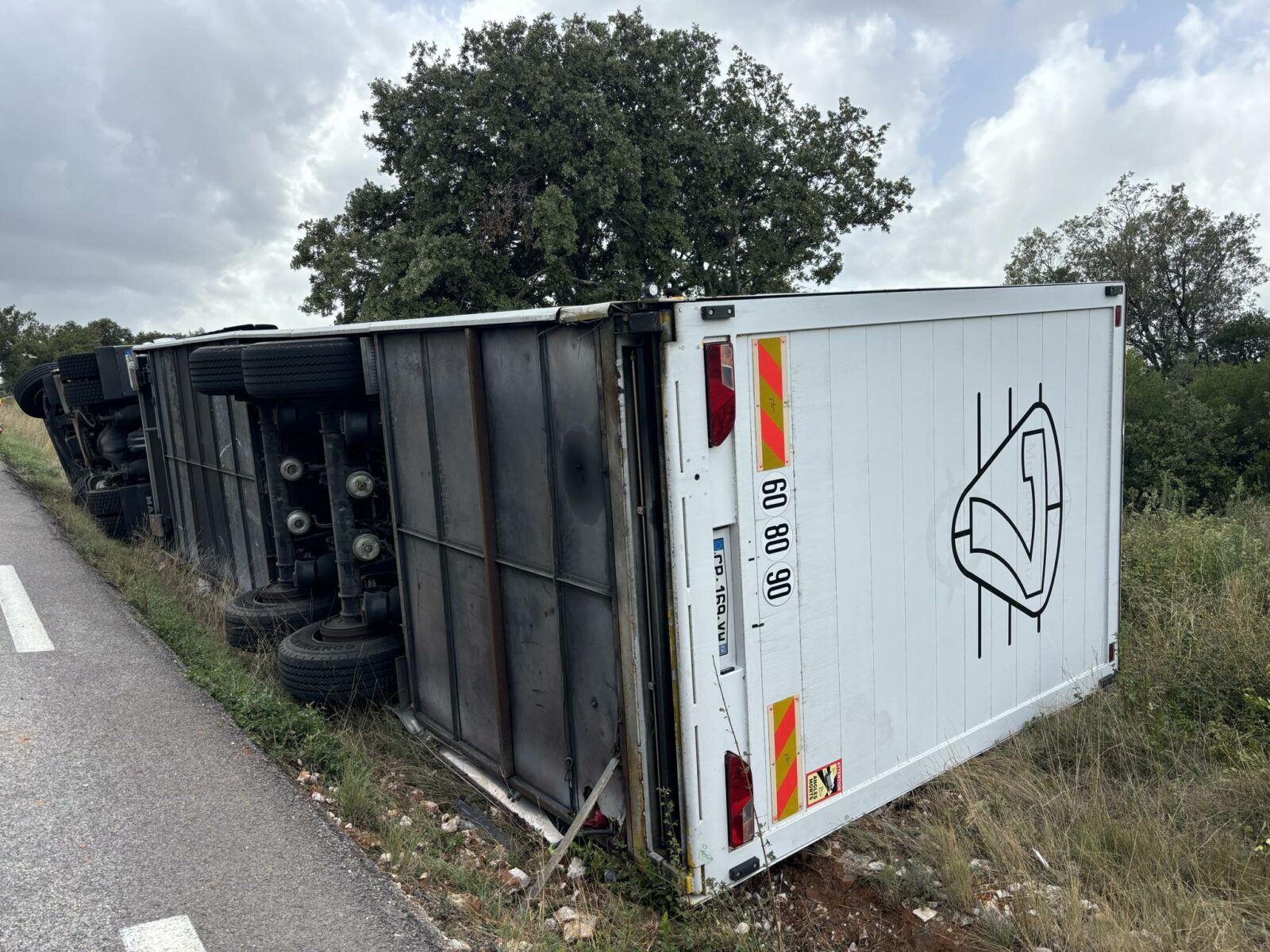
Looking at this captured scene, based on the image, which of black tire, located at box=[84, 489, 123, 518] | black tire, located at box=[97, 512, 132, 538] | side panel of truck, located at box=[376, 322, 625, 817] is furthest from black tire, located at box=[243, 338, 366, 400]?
black tire, located at box=[97, 512, 132, 538]

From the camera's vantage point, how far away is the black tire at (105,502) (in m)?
12.1

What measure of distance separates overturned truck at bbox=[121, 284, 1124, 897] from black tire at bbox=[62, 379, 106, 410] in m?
7.05

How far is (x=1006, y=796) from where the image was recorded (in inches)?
190

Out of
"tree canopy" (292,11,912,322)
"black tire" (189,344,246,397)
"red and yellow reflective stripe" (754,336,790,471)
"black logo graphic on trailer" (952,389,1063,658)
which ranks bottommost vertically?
"black logo graphic on trailer" (952,389,1063,658)

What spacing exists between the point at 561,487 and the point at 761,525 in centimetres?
91

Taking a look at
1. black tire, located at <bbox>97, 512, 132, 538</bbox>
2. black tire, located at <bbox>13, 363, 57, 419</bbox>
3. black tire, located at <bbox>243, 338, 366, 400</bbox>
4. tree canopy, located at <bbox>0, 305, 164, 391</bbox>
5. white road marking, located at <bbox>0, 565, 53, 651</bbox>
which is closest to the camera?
black tire, located at <bbox>243, 338, 366, 400</bbox>

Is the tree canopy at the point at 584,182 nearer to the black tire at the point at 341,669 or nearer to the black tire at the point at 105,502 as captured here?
the black tire at the point at 105,502

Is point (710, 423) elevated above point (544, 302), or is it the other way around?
point (544, 302)

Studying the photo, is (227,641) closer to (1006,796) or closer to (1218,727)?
(1006,796)

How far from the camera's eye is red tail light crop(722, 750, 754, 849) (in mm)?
3975

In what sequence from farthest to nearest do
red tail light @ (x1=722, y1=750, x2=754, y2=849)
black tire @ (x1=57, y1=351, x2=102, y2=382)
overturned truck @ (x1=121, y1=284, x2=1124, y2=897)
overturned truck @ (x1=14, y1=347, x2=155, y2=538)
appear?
black tire @ (x1=57, y1=351, x2=102, y2=382) < overturned truck @ (x1=14, y1=347, x2=155, y2=538) < red tail light @ (x1=722, y1=750, x2=754, y2=849) < overturned truck @ (x1=121, y1=284, x2=1124, y2=897)

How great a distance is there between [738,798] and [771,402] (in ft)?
5.44

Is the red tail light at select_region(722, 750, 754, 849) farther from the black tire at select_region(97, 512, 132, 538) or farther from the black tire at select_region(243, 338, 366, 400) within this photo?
the black tire at select_region(97, 512, 132, 538)

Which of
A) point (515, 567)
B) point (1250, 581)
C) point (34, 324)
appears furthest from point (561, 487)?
point (34, 324)
